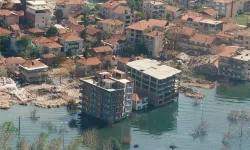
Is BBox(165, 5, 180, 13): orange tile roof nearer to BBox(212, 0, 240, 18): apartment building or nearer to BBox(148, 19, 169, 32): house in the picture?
BBox(212, 0, 240, 18): apartment building

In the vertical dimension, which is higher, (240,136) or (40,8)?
(40,8)

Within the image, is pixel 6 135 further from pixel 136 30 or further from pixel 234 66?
pixel 136 30

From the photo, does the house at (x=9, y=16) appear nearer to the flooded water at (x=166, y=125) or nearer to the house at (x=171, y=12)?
the house at (x=171, y=12)

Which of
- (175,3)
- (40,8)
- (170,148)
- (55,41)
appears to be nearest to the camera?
(170,148)

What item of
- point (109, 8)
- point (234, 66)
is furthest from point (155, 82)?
point (109, 8)

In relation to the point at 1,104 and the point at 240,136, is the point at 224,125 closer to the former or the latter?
the point at 240,136

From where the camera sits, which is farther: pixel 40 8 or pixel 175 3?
pixel 175 3

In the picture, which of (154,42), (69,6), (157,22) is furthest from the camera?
(69,6)

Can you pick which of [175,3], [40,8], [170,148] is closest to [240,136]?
[170,148]

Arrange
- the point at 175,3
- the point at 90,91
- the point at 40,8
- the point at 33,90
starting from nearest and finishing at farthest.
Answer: the point at 90,91 < the point at 33,90 < the point at 40,8 < the point at 175,3
